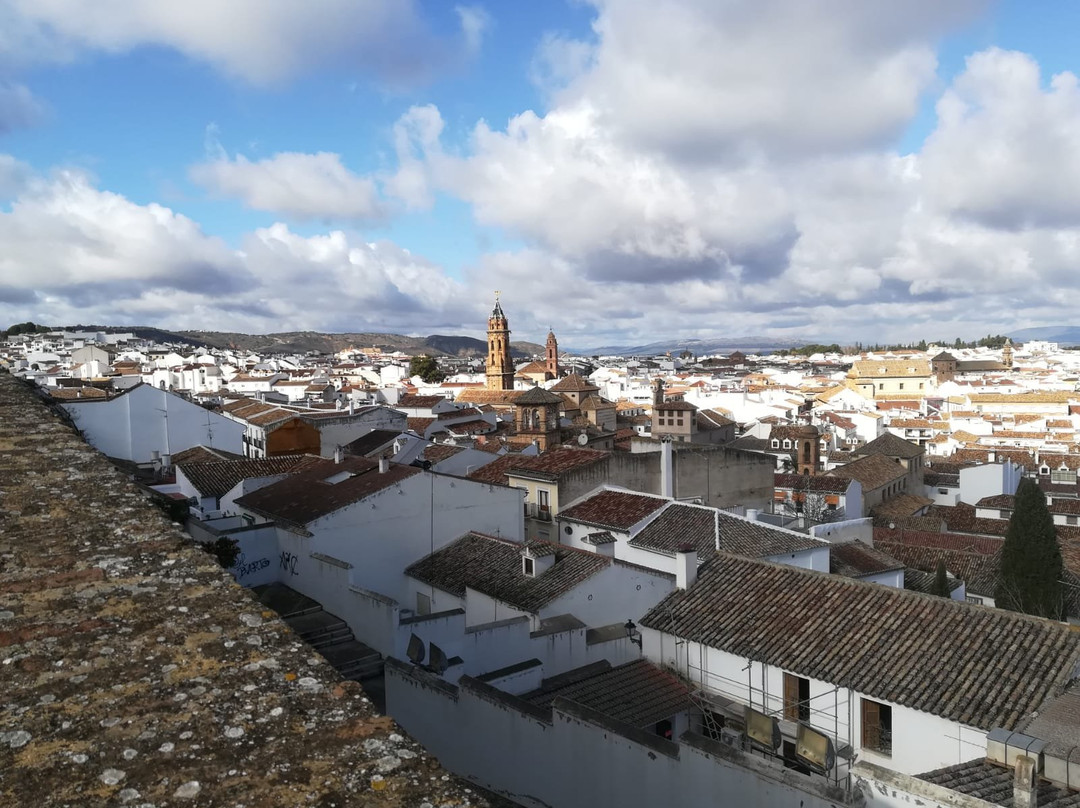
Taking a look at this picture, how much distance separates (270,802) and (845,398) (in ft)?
255

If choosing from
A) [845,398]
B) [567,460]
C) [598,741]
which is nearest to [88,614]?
[598,741]

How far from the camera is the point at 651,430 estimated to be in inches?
2061

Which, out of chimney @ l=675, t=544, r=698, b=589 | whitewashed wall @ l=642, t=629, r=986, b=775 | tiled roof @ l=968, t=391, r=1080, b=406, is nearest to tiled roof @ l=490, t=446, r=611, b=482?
chimney @ l=675, t=544, r=698, b=589

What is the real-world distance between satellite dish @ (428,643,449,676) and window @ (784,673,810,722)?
5.10m

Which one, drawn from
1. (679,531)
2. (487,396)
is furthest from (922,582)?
(487,396)

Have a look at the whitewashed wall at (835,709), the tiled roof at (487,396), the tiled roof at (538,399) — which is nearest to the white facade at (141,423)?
the tiled roof at (538,399)

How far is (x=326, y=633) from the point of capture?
12.2m

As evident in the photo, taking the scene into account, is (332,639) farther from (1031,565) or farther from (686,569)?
(1031,565)

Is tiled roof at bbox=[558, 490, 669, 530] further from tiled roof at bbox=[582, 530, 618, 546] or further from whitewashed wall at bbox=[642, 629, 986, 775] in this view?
whitewashed wall at bbox=[642, 629, 986, 775]

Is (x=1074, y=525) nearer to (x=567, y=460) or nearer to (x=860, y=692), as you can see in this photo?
(x=567, y=460)

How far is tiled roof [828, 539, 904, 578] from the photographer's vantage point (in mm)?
Answer: 18766

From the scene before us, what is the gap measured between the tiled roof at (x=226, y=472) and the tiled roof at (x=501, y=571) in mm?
6216

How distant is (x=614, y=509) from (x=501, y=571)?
580 centimetres

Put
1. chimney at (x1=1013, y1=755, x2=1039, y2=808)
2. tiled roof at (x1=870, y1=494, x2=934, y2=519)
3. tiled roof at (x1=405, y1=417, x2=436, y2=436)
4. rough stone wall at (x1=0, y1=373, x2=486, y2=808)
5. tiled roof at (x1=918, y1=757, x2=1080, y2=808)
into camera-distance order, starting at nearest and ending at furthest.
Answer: rough stone wall at (x1=0, y1=373, x2=486, y2=808) → chimney at (x1=1013, y1=755, x2=1039, y2=808) → tiled roof at (x1=918, y1=757, x2=1080, y2=808) → tiled roof at (x1=405, y1=417, x2=436, y2=436) → tiled roof at (x1=870, y1=494, x2=934, y2=519)
